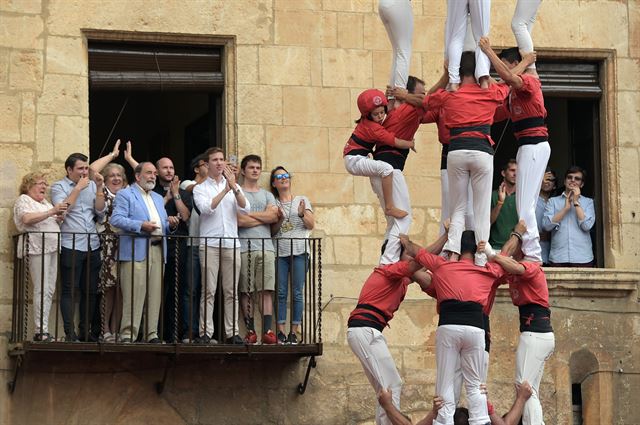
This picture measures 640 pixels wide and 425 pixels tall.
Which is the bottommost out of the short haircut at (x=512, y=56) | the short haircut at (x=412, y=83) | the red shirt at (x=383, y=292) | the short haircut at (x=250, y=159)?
the red shirt at (x=383, y=292)

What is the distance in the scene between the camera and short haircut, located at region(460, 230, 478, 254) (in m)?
17.2

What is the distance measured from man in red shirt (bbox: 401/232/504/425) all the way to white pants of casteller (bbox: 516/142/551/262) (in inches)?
25.1

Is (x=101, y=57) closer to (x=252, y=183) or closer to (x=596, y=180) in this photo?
(x=252, y=183)

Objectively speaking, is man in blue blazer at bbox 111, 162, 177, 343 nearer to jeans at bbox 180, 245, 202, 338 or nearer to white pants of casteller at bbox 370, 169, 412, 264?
jeans at bbox 180, 245, 202, 338

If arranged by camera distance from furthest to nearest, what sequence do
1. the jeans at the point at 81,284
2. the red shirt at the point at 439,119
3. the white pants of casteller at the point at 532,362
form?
1. the jeans at the point at 81,284
2. the white pants of casteller at the point at 532,362
3. the red shirt at the point at 439,119

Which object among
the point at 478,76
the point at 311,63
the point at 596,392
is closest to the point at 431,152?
the point at 311,63

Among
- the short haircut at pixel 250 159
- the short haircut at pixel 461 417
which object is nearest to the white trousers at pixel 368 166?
the short haircut at pixel 461 417

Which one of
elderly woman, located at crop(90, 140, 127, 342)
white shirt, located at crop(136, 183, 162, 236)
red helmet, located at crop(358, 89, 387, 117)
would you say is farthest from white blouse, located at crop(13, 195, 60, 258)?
red helmet, located at crop(358, 89, 387, 117)

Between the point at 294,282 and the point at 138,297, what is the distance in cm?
175

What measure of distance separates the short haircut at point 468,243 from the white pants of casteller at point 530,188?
56 centimetres

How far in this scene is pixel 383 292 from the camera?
17.6 meters

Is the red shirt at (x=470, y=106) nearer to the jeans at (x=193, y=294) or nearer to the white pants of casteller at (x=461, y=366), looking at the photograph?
the white pants of casteller at (x=461, y=366)

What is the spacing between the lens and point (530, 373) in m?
17.4

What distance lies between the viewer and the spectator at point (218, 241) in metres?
19.7
